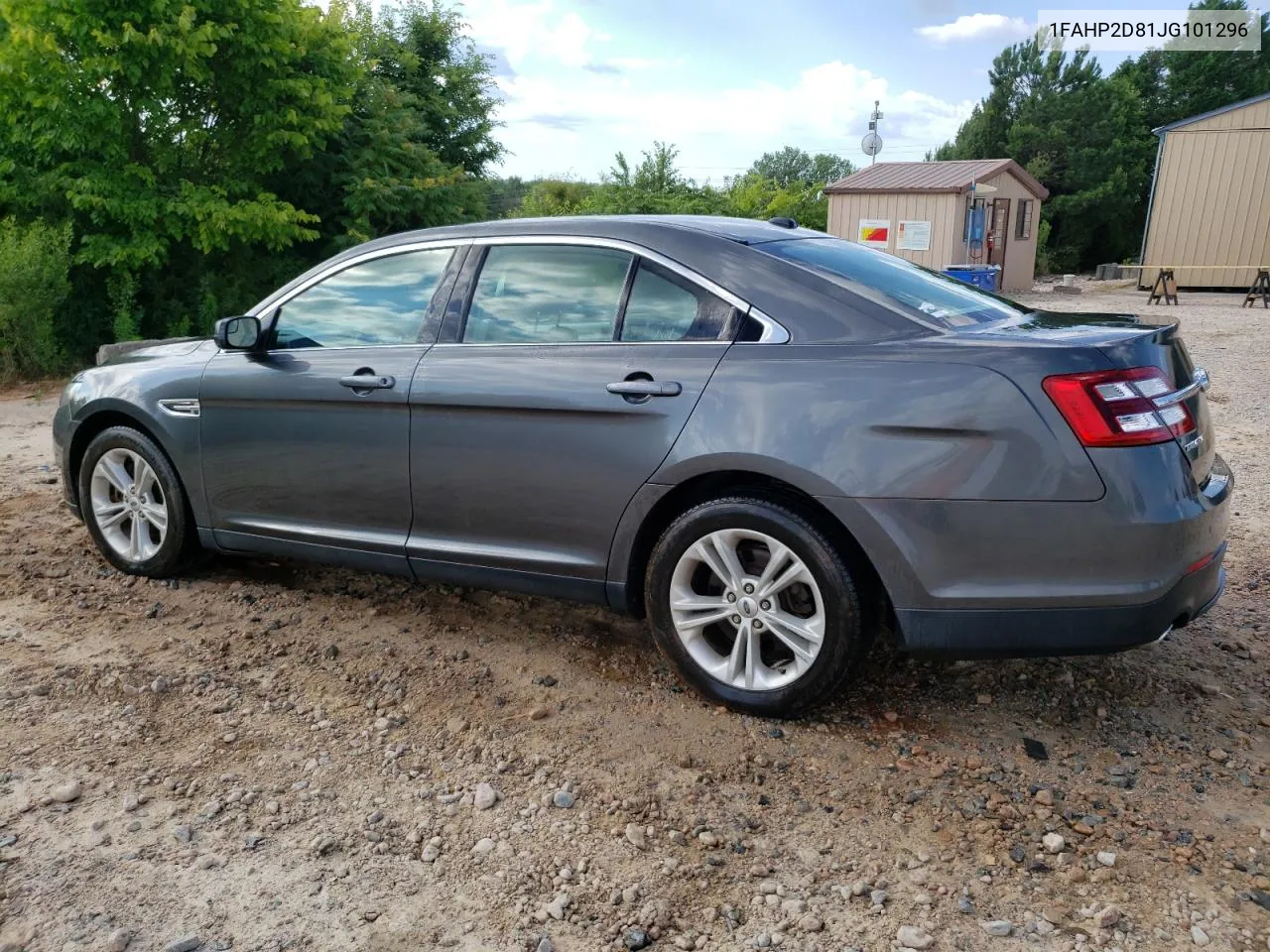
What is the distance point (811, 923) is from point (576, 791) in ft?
2.79

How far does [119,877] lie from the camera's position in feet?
8.87

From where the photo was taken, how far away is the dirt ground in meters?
2.54

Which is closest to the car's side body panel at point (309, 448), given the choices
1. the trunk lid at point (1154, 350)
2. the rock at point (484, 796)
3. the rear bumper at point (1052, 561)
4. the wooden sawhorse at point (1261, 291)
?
the rock at point (484, 796)

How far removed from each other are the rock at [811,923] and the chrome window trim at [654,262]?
5.60 ft

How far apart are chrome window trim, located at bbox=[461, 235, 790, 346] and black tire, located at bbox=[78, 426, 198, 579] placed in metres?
1.68

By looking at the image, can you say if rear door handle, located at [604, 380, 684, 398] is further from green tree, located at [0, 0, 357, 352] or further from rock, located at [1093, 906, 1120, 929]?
green tree, located at [0, 0, 357, 352]

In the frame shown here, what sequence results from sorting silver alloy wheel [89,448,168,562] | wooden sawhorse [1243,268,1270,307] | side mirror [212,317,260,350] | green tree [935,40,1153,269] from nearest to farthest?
side mirror [212,317,260,350] → silver alloy wheel [89,448,168,562] → wooden sawhorse [1243,268,1270,307] → green tree [935,40,1153,269]

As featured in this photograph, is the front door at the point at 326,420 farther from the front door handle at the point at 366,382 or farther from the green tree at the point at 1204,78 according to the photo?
the green tree at the point at 1204,78

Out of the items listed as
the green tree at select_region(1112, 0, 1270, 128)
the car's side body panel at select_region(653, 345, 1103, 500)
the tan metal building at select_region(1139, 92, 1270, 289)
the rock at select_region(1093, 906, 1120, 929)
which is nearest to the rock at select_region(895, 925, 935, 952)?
the rock at select_region(1093, 906, 1120, 929)

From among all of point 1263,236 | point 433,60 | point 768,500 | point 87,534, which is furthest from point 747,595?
point 1263,236

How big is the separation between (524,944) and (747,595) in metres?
1.33

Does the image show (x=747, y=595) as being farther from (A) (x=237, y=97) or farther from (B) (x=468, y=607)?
(A) (x=237, y=97)

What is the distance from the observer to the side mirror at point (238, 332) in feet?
14.4

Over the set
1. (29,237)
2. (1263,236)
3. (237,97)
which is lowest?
(1263,236)
